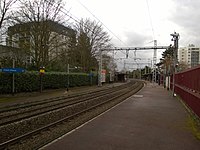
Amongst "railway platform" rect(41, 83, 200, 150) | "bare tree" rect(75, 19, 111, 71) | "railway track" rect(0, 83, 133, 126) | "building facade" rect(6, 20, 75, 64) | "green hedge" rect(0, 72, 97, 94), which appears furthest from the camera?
"bare tree" rect(75, 19, 111, 71)

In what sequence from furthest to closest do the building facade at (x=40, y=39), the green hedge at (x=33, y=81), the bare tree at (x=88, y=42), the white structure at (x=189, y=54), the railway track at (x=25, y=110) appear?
the white structure at (x=189, y=54)
the bare tree at (x=88, y=42)
the building facade at (x=40, y=39)
the green hedge at (x=33, y=81)
the railway track at (x=25, y=110)

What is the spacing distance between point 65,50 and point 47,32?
710 cm

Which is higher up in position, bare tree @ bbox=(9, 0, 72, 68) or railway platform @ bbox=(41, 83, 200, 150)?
bare tree @ bbox=(9, 0, 72, 68)

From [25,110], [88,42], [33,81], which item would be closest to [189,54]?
[88,42]

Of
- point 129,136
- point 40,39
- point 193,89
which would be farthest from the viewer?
point 40,39

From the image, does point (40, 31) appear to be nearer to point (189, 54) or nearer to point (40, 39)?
point (40, 39)

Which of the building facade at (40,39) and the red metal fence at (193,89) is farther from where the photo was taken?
the building facade at (40,39)

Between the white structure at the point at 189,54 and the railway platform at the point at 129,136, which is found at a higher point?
the white structure at the point at 189,54

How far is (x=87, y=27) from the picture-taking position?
2299 inches

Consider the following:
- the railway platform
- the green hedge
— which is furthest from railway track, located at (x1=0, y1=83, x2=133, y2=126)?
the green hedge

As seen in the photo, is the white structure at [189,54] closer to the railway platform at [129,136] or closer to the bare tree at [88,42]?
the bare tree at [88,42]

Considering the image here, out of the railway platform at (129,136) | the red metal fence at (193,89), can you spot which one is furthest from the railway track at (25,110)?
the red metal fence at (193,89)

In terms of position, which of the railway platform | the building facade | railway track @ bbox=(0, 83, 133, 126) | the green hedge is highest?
the building facade

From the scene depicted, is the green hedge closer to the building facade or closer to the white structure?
the building facade
